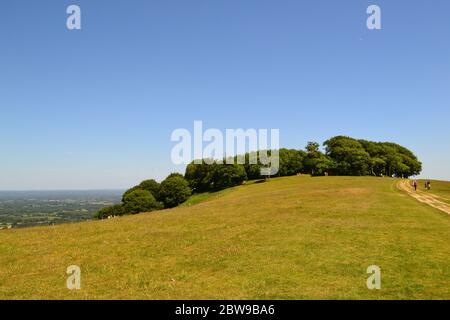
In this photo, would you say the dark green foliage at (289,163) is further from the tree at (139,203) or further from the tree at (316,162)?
the tree at (139,203)

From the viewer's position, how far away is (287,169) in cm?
14775

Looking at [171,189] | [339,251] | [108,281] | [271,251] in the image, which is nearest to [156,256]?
[108,281]

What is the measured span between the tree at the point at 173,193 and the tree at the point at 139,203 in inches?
224

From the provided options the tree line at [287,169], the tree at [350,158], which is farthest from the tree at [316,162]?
the tree at [350,158]

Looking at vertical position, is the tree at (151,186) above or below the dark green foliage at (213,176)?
below

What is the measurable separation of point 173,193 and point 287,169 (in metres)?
49.9

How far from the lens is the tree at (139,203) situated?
4616 inches

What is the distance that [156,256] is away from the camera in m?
23.2

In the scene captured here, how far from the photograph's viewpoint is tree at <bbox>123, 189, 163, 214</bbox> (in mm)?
117250

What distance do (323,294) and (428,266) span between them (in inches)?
305

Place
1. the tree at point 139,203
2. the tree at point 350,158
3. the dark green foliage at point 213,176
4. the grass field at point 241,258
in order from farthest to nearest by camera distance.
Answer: the tree at point 350,158, the dark green foliage at point 213,176, the tree at point 139,203, the grass field at point 241,258

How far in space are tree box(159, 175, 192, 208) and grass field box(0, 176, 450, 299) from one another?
9359 centimetres

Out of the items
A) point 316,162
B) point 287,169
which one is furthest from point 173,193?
point 316,162

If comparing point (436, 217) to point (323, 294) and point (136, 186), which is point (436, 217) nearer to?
point (323, 294)
